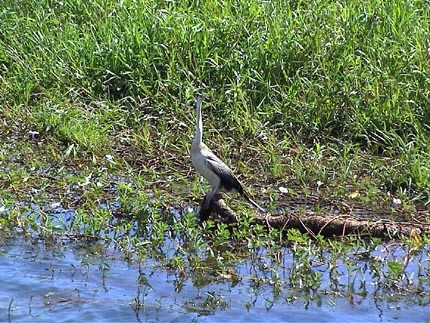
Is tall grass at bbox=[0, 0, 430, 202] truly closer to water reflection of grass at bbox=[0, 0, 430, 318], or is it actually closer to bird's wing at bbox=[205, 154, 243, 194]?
water reflection of grass at bbox=[0, 0, 430, 318]

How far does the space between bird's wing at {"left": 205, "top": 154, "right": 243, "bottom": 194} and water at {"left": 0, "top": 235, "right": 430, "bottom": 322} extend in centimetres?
86

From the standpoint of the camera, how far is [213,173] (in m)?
7.92

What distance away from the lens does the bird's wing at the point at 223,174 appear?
789cm

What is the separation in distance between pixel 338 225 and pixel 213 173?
3.23ft

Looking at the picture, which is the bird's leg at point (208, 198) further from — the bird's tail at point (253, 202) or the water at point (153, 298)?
the water at point (153, 298)

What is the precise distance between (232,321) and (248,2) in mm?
4968

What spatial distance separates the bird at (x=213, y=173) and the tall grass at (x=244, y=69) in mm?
1335

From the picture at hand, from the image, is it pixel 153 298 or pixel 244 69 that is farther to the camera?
pixel 244 69

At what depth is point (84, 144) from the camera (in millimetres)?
9055

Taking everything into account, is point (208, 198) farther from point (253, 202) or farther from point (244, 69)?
point (244, 69)

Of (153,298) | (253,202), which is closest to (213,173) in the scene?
(253,202)

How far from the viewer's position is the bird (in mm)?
7898

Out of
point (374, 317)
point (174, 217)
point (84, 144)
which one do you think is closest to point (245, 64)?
point (84, 144)

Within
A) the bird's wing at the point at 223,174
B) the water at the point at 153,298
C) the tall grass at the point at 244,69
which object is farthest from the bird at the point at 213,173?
the tall grass at the point at 244,69
